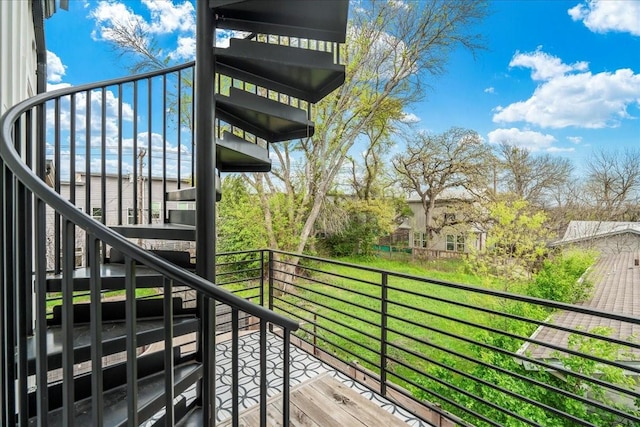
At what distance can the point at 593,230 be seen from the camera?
6.25 meters

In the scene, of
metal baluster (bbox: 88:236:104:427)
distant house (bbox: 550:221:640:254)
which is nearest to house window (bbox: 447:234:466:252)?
A: distant house (bbox: 550:221:640:254)

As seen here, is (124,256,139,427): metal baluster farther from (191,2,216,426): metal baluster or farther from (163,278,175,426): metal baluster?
(191,2,216,426): metal baluster

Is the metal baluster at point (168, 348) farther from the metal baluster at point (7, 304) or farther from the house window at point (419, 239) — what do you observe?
the house window at point (419, 239)

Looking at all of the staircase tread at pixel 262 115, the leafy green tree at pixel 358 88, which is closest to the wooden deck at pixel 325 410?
the staircase tread at pixel 262 115

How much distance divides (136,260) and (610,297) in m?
7.42

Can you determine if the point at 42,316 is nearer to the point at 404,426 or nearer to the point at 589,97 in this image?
the point at 404,426

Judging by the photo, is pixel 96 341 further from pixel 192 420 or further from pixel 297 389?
pixel 297 389

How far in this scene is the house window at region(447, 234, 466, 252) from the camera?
26.8 ft

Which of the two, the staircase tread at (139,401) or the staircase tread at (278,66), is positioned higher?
the staircase tread at (278,66)

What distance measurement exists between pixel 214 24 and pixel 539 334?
202 inches

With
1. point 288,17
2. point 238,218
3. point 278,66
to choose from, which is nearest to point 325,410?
point 278,66

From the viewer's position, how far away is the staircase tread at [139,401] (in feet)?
3.43

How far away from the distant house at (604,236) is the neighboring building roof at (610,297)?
0.18 metres

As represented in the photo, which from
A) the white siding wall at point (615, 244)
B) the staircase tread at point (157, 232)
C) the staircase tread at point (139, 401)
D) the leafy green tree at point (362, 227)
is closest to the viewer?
the staircase tread at point (139, 401)
